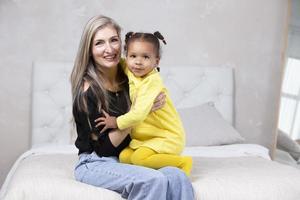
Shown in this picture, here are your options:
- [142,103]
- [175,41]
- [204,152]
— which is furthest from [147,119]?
[175,41]

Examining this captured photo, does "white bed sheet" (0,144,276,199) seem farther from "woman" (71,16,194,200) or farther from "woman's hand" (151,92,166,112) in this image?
"woman's hand" (151,92,166,112)

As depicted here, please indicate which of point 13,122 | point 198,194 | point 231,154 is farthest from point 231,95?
point 198,194

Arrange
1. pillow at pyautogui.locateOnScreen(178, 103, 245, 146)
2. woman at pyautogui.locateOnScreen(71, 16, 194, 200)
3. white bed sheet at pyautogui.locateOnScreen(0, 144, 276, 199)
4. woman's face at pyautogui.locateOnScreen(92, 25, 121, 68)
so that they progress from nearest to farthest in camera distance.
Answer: woman at pyautogui.locateOnScreen(71, 16, 194, 200) < woman's face at pyautogui.locateOnScreen(92, 25, 121, 68) < white bed sheet at pyautogui.locateOnScreen(0, 144, 276, 199) < pillow at pyautogui.locateOnScreen(178, 103, 245, 146)

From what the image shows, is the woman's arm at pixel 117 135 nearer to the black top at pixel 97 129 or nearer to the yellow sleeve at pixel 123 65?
the black top at pixel 97 129

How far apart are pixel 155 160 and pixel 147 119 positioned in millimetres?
195

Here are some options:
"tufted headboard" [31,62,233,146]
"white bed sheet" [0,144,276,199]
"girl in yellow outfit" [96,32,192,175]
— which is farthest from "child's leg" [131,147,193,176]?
"tufted headboard" [31,62,233,146]

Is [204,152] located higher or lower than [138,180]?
lower

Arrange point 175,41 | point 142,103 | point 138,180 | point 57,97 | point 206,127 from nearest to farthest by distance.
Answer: point 138,180, point 142,103, point 206,127, point 57,97, point 175,41

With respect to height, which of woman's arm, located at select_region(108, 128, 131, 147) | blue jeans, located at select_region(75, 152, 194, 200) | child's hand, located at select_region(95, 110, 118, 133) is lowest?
blue jeans, located at select_region(75, 152, 194, 200)

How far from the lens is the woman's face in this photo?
2.41 m

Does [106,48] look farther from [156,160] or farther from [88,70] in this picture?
[156,160]

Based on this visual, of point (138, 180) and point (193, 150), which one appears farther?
point (193, 150)

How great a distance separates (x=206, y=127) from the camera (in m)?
3.56

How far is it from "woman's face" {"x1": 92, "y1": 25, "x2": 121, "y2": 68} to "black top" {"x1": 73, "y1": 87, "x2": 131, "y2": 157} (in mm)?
141
